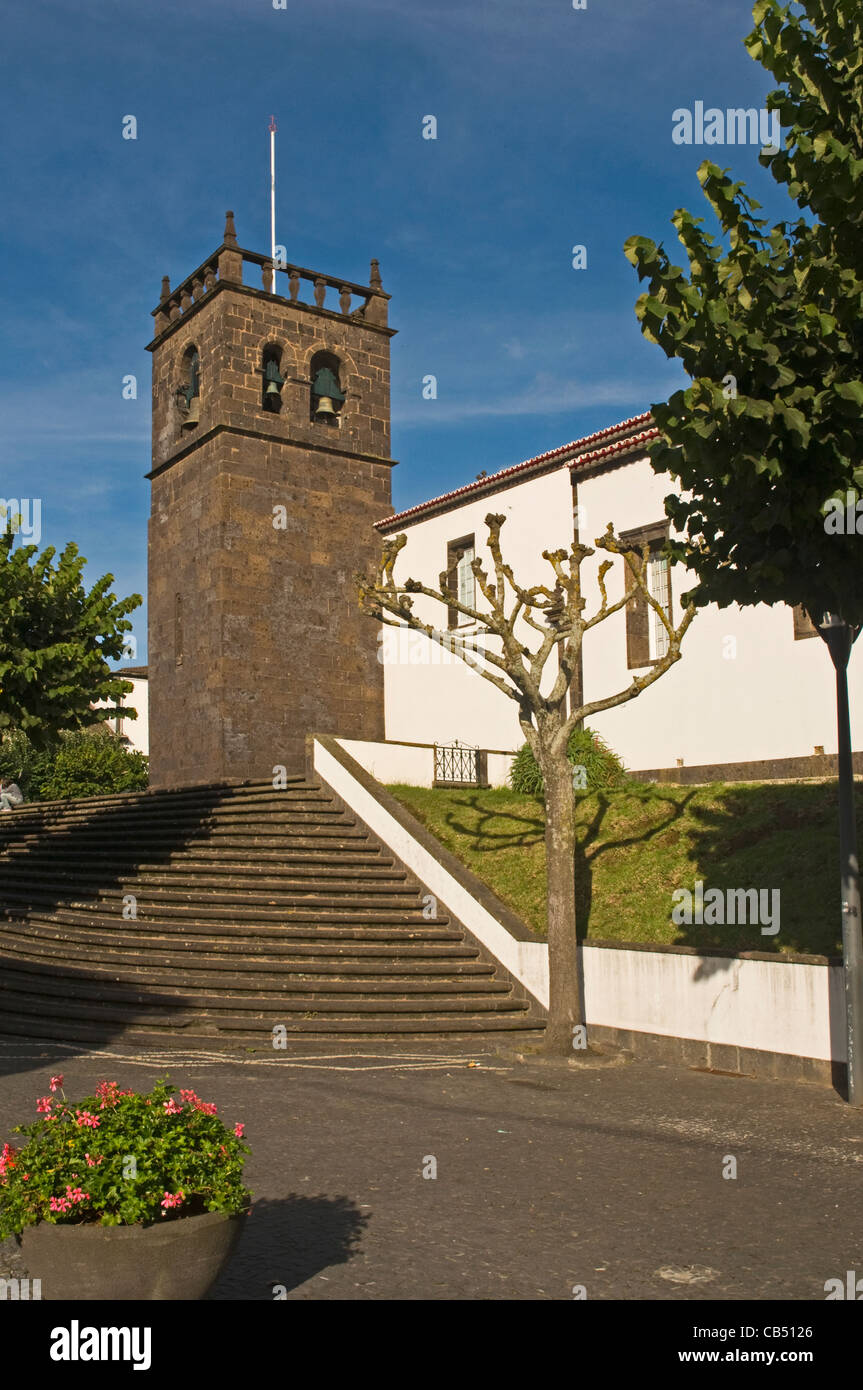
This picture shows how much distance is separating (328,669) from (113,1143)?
25.6m

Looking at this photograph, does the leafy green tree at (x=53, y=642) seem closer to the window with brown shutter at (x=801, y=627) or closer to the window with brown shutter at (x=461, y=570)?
the window with brown shutter at (x=461, y=570)

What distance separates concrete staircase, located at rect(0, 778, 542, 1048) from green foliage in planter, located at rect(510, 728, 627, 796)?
342cm

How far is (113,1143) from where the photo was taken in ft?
14.8

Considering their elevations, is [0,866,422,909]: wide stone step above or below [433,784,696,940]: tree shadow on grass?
below

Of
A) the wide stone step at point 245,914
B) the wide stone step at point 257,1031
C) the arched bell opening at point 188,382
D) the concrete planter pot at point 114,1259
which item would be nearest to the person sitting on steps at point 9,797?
the arched bell opening at point 188,382

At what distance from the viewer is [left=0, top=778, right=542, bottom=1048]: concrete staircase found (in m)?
14.5

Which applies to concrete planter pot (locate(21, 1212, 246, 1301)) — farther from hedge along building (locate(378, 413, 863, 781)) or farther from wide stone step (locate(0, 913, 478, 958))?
hedge along building (locate(378, 413, 863, 781))

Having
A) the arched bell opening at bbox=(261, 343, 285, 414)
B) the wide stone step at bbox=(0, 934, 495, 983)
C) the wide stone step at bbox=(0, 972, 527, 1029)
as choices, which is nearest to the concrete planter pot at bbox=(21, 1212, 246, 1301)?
the wide stone step at bbox=(0, 972, 527, 1029)

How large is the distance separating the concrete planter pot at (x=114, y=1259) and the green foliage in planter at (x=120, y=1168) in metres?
0.05

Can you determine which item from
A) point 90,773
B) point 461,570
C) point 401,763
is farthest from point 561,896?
point 90,773

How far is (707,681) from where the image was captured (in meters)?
20.8

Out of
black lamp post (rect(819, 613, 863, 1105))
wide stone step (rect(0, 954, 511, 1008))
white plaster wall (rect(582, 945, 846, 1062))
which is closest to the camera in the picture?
black lamp post (rect(819, 613, 863, 1105))
